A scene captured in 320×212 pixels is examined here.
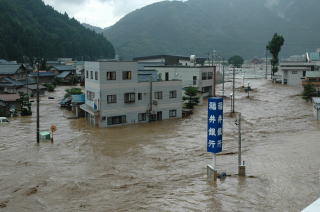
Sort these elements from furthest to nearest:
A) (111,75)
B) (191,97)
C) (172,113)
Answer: (191,97) < (172,113) < (111,75)

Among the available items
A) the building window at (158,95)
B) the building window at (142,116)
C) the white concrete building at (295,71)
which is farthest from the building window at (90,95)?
the white concrete building at (295,71)

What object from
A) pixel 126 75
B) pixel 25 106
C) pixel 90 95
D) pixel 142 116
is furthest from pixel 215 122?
pixel 25 106

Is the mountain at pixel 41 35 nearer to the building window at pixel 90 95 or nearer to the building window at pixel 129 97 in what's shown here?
the building window at pixel 90 95

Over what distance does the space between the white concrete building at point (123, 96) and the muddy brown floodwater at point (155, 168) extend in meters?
1.24

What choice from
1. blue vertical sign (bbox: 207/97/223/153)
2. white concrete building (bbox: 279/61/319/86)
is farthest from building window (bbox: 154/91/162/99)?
white concrete building (bbox: 279/61/319/86)

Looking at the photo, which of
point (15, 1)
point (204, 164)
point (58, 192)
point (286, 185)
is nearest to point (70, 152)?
point (58, 192)

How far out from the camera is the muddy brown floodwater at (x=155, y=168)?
1376 cm

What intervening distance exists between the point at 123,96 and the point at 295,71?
146 feet

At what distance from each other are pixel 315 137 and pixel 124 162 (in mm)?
13777

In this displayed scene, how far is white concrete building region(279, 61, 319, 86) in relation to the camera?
61.6 metres

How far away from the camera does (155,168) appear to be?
60.0 feet

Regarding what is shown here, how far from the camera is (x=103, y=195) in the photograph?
1442 centimetres

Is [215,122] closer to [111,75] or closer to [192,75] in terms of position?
[111,75]

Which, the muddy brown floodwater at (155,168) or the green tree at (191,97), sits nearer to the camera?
the muddy brown floodwater at (155,168)
